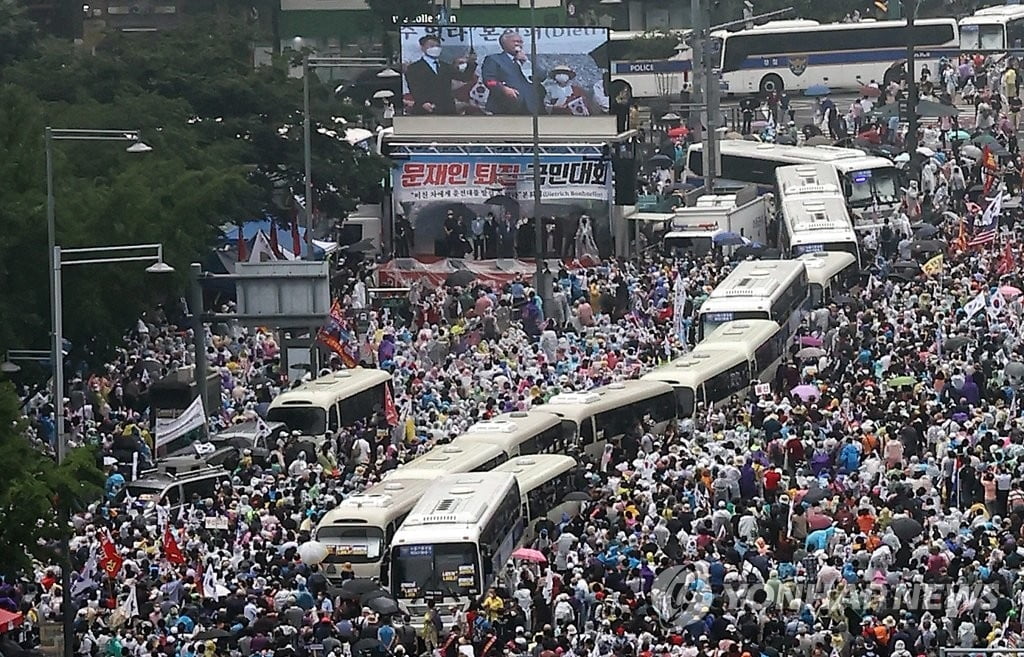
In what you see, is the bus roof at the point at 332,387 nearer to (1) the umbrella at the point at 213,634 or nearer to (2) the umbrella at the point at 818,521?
(2) the umbrella at the point at 818,521

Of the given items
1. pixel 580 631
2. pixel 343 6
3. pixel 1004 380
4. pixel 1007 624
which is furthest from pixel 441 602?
pixel 343 6

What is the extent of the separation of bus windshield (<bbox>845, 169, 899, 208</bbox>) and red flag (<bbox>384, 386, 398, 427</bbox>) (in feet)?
63.5

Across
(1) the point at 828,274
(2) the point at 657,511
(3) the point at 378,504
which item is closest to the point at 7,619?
(3) the point at 378,504

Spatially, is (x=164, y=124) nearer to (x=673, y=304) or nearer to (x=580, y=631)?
(x=673, y=304)

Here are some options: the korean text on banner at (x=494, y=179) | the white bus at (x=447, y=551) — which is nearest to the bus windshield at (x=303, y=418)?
the white bus at (x=447, y=551)

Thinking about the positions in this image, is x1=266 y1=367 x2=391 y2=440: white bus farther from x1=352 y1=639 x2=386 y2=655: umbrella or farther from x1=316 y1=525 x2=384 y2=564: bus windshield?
x1=352 y1=639 x2=386 y2=655: umbrella

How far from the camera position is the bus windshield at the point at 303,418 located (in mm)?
37500

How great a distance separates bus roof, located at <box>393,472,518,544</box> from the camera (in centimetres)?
2859

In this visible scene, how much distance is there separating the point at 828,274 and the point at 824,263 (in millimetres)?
659

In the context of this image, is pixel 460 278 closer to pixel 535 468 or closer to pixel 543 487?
pixel 535 468

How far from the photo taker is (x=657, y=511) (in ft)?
98.6

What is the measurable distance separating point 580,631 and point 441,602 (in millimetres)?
2308

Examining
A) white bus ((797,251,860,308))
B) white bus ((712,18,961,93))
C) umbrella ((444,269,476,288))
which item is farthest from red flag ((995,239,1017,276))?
white bus ((712,18,961,93))

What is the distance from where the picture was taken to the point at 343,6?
88562mm
